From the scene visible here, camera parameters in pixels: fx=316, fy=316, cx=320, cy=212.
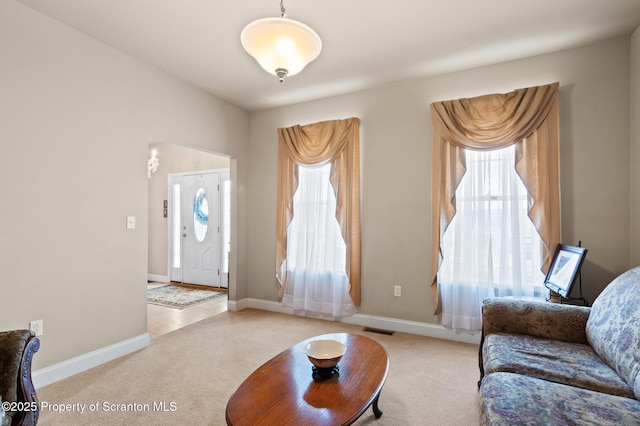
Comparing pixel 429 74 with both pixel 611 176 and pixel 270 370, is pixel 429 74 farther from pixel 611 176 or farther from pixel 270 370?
pixel 270 370

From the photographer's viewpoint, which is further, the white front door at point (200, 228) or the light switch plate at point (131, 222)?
the white front door at point (200, 228)

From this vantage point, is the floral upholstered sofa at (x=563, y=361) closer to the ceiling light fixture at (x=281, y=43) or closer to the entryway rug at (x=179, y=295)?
the ceiling light fixture at (x=281, y=43)

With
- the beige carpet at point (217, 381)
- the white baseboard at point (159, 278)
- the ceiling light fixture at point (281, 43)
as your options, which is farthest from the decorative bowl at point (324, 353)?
the white baseboard at point (159, 278)

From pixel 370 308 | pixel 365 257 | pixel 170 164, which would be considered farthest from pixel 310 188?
pixel 170 164

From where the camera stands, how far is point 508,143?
2.98 metres

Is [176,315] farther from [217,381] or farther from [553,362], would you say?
[553,362]

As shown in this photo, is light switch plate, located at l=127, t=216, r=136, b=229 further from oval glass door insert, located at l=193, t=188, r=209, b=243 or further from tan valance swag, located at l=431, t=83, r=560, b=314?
tan valance swag, located at l=431, t=83, r=560, b=314

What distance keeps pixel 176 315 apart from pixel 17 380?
2851mm

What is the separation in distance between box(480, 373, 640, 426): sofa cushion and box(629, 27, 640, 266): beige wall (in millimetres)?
1768

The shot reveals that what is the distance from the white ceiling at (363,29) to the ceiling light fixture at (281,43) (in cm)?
76

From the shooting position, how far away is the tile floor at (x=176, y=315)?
3693 mm

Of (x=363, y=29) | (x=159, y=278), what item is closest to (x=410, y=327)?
(x=363, y=29)

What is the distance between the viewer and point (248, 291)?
458 cm

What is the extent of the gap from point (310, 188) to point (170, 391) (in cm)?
257
